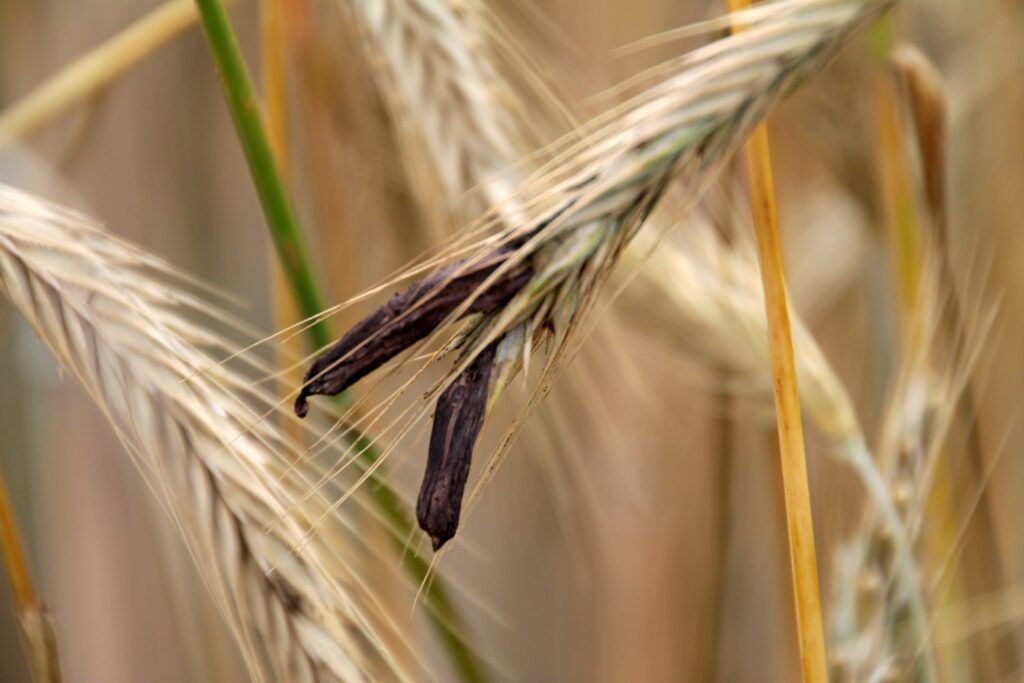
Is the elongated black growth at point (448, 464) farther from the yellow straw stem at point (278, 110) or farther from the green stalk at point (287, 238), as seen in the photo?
the yellow straw stem at point (278, 110)

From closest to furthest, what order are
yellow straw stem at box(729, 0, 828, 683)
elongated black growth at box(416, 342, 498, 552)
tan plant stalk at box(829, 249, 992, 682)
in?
elongated black growth at box(416, 342, 498, 552) → yellow straw stem at box(729, 0, 828, 683) → tan plant stalk at box(829, 249, 992, 682)

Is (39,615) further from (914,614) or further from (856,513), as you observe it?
(856,513)

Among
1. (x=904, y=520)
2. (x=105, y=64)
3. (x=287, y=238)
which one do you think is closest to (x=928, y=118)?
(x=904, y=520)

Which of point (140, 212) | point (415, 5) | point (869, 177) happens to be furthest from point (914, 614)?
point (140, 212)

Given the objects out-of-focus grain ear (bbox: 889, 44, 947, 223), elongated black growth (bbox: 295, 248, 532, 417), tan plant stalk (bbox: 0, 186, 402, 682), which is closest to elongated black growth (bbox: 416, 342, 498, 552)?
elongated black growth (bbox: 295, 248, 532, 417)

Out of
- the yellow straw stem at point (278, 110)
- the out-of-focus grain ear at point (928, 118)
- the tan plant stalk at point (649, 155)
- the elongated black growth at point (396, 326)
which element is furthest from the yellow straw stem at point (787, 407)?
the yellow straw stem at point (278, 110)

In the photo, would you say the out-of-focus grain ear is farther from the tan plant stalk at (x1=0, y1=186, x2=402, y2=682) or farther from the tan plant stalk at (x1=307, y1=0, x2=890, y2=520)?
the tan plant stalk at (x1=0, y1=186, x2=402, y2=682)

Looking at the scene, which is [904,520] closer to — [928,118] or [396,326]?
[928,118]
